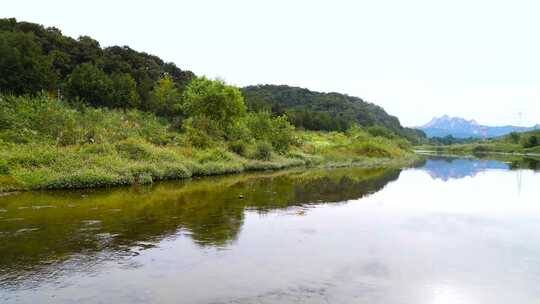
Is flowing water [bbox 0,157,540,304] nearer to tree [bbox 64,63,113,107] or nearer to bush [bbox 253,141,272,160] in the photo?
bush [bbox 253,141,272,160]

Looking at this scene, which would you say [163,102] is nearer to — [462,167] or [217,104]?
[217,104]

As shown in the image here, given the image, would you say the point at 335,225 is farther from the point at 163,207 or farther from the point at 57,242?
the point at 57,242

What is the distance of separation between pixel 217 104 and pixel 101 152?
19704 mm

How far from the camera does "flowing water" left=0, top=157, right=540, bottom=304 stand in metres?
8.71

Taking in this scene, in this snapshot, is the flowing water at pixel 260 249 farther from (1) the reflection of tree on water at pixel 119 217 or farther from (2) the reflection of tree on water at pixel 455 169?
(2) the reflection of tree on water at pixel 455 169

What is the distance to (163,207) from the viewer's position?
1766 cm

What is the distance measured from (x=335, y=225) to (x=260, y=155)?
24.4 meters

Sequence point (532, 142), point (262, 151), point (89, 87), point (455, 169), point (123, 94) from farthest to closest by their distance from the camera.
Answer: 1. point (532, 142)
2. point (123, 94)
3. point (89, 87)
4. point (455, 169)
5. point (262, 151)

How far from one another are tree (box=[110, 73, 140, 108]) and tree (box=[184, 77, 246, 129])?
47.9 ft

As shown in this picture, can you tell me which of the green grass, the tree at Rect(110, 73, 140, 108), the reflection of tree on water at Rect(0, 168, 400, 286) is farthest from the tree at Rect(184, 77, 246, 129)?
the green grass

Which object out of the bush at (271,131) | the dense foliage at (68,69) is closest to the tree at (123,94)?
the dense foliage at (68,69)

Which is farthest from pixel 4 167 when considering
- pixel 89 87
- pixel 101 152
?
pixel 89 87

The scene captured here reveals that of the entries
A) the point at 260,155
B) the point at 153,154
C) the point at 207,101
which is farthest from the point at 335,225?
the point at 207,101

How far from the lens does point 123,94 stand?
5644 centimetres
